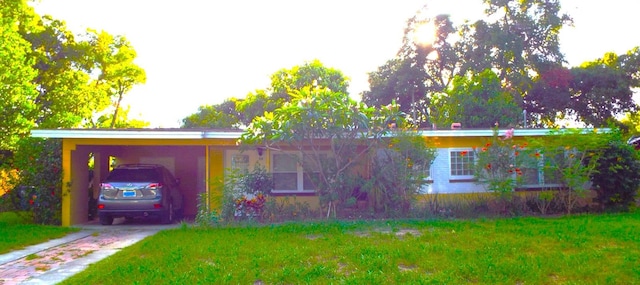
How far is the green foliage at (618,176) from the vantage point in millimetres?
13914

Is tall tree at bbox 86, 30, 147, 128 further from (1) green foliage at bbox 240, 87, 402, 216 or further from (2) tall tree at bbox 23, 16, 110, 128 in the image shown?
(1) green foliage at bbox 240, 87, 402, 216

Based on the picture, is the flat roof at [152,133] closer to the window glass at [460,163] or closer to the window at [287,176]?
the window glass at [460,163]

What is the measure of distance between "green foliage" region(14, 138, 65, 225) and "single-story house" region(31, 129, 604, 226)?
0.16 m

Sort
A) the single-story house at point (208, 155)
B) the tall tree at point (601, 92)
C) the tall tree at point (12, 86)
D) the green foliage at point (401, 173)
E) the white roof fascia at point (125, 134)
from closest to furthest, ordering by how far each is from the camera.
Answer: the white roof fascia at point (125, 134)
the green foliage at point (401, 173)
the single-story house at point (208, 155)
the tall tree at point (12, 86)
the tall tree at point (601, 92)

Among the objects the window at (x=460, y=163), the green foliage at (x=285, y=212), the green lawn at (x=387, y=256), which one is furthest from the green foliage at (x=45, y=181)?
the window at (x=460, y=163)

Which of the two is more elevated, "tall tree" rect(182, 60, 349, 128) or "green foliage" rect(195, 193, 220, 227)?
"tall tree" rect(182, 60, 349, 128)

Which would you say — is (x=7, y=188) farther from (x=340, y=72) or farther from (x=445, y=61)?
(x=445, y=61)

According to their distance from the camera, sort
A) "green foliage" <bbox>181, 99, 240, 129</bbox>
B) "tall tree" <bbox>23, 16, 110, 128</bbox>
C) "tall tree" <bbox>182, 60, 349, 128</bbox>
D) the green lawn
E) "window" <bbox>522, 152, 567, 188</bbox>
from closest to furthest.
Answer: the green lawn
"window" <bbox>522, 152, 567, 188</bbox>
"tall tree" <bbox>23, 16, 110, 128</bbox>
"tall tree" <bbox>182, 60, 349, 128</bbox>
"green foliage" <bbox>181, 99, 240, 129</bbox>

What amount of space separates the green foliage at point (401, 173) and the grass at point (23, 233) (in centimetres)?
707

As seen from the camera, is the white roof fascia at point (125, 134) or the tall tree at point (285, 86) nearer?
the white roof fascia at point (125, 134)

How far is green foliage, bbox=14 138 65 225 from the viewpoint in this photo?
13422 mm

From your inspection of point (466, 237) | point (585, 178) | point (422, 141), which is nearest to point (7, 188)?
point (422, 141)

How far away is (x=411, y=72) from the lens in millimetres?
33688

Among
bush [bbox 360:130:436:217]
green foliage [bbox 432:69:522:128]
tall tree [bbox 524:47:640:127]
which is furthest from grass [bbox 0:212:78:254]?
tall tree [bbox 524:47:640:127]
